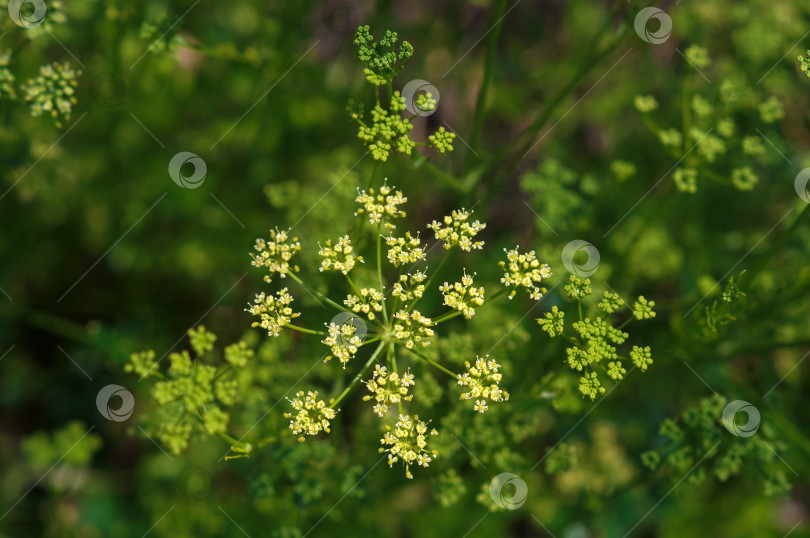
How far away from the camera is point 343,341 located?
10.8ft

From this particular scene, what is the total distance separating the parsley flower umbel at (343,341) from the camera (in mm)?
3174

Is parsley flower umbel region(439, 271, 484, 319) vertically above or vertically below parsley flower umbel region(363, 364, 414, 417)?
above

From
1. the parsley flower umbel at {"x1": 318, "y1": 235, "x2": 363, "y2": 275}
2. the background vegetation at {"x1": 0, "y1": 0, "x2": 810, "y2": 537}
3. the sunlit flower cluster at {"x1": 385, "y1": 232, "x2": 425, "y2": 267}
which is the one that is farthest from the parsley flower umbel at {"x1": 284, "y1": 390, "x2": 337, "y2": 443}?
the background vegetation at {"x1": 0, "y1": 0, "x2": 810, "y2": 537}

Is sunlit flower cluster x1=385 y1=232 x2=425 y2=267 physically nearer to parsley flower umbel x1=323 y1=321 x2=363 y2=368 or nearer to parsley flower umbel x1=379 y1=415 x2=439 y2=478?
parsley flower umbel x1=323 y1=321 x2=363 y2=368

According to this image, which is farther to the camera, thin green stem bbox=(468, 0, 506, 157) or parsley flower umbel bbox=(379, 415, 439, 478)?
thin green stem bbox=(468, 0, 506, 157)

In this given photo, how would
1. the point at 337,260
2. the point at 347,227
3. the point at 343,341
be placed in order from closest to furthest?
the point at 343,341 → the point at 337,260 → the point at 347,227

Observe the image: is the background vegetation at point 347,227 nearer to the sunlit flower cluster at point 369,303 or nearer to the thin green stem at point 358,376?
the thin green stem at point 358,376

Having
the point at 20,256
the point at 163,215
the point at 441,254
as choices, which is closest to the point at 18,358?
the point at 20,256

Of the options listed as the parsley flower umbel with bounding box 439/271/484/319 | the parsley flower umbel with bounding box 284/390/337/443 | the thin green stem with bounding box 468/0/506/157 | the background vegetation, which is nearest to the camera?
the parsley flower umbel with bounding box 284/390/337/443

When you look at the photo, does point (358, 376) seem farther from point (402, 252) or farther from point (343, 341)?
point (402, 252)

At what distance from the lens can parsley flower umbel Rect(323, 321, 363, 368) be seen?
3174 millimetres

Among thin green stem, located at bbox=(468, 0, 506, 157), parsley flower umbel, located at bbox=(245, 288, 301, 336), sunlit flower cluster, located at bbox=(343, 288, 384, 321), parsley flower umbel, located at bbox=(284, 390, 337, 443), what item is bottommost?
parsley flower umbel, located at bbox=(284, 390, 337, 443)

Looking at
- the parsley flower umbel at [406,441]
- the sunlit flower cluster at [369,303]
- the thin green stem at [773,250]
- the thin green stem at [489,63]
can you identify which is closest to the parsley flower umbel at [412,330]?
the sunlit flower cluster at [369,303]

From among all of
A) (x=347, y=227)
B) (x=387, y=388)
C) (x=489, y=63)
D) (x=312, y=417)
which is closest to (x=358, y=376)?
(x=387, y=388)
